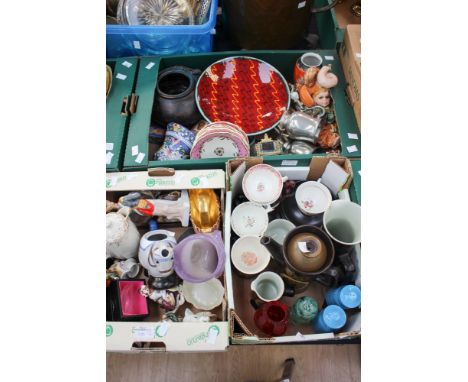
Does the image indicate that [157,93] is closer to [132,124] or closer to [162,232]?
[132,124]

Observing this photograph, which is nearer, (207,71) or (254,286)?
(254,286)

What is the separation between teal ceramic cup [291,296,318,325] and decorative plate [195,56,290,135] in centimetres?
76

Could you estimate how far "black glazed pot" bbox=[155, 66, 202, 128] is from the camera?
5.12ft

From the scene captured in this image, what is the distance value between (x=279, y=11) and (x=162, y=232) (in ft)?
4.03

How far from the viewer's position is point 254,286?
1.19 m

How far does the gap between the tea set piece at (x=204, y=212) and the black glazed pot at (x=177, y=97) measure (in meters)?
0.45

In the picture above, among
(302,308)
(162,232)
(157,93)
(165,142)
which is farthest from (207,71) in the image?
(302,308)

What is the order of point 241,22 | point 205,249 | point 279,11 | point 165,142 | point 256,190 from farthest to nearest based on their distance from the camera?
point 241,22
point 279,11
point 165,142
point 256,190
point 205,249

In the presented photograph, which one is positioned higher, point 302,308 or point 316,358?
point 302,308

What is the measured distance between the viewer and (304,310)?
119cm

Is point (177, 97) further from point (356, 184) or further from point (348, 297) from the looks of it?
point (348, 297)

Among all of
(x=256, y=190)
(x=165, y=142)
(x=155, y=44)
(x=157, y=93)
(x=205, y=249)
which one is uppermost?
(x=155, y=44)

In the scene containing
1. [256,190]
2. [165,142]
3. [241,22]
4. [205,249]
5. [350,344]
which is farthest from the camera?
[241,22]

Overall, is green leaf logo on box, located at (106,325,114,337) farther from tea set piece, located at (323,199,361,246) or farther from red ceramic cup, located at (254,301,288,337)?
tea set piece, located at (323,199,361,246)
